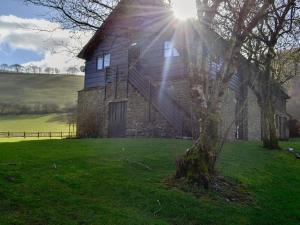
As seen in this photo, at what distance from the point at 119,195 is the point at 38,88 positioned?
355ft

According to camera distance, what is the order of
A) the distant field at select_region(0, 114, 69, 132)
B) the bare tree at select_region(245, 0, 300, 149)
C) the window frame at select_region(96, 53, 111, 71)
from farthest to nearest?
the distant field at select_region(0, 114, 69, 132) → the window frame at select_region(96, 53, 111, 71) → the bare tree at select_region(245, 0, 300, 149)

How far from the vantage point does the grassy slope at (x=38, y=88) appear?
95500mm

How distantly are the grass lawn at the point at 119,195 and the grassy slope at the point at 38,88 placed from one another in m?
82.4

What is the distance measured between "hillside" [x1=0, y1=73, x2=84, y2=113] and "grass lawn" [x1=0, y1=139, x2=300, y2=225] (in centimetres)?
8067

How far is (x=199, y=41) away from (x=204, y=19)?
2.16ft

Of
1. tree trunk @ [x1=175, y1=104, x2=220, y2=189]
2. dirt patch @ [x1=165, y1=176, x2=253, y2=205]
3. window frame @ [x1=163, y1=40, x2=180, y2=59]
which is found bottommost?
dirt patch @ [x1=165, y1=176, x2=253, y2=205]

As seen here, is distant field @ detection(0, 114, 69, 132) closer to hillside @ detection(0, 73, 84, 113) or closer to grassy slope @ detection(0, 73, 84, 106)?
hillside @ detection(0, 73, 84, 113)

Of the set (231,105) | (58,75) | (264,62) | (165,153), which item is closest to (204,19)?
(165,153)

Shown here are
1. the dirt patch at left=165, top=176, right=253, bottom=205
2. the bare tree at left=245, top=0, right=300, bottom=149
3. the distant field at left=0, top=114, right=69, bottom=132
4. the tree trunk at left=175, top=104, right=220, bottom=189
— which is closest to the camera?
the dirt patch at left=165, top=176, right=253, bottom=205

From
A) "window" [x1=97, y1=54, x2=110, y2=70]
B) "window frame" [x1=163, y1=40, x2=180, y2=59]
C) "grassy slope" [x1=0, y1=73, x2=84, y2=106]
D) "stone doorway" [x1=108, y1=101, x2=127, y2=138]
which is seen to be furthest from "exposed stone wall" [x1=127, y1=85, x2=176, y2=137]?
"grassy slope" [x1=0, y1=73, x2=84, y2=106]

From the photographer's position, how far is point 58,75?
4845 inches

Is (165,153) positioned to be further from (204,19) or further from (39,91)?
(39,91)

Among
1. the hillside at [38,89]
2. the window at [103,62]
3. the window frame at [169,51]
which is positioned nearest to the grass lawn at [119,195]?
the window frame at [169,51]

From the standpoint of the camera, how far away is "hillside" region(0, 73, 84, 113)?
9318 cm
